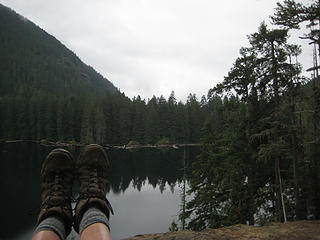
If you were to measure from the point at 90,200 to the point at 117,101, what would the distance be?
2662 inches

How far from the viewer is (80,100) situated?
6650 cm

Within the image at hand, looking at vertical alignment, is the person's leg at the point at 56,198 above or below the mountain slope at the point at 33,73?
below

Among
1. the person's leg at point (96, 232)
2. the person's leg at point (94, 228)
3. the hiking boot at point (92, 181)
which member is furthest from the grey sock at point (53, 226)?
the person's leg at point (96, 232)

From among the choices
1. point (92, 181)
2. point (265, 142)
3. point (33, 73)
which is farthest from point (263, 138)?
point (33, 73)

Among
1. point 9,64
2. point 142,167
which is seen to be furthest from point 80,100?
point 9,64

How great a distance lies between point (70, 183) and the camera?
3.68 meters

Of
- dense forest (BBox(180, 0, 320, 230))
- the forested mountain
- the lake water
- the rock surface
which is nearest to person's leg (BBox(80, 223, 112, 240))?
the rock surface

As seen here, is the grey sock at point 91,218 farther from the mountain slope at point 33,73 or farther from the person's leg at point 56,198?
the mountain slope at point 33,73

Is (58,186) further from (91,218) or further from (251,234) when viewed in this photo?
(251,234)

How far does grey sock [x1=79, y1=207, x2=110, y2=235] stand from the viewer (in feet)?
7.43

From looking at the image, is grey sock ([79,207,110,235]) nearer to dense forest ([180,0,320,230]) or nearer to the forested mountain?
dense forest ([180,0,320,230])

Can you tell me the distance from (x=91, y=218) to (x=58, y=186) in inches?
57.1

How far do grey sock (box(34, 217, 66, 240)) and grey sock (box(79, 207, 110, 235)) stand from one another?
28 cm

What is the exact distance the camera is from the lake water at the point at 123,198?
1277 cm
